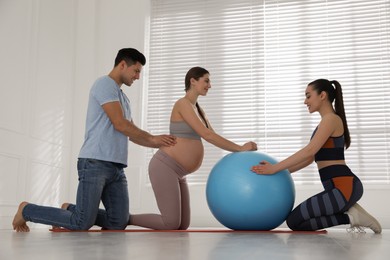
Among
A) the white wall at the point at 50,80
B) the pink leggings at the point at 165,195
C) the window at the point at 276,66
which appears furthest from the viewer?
the window at the point at 276,66

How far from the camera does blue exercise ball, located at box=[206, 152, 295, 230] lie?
2859 mm

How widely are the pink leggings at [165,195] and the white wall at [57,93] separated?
5.52ft

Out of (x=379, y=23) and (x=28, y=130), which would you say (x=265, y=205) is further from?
(x=379, y=23)

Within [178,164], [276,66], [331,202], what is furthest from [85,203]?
[276,66]

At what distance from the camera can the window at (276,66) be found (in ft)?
17.3

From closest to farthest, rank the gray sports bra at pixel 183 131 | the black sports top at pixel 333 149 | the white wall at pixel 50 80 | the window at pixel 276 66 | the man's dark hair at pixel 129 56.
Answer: the black sports top at pixel 333 149 → the man's dark hair at pixel 129 56 → the gray sports bra at pixel 183 131 → the white wall at pixel 50 80 → the window at pixel 276 66

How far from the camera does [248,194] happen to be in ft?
9.36

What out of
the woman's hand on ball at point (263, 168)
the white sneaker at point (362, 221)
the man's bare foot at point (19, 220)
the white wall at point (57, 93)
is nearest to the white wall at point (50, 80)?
the white wall at point (57, 93)

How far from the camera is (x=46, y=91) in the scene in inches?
198

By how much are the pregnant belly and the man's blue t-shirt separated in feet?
1.28

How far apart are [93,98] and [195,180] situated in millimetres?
2756

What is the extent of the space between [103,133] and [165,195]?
65 centimetres

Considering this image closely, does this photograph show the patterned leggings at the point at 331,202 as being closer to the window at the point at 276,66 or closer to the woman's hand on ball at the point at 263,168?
the woman's hand on ball at the point at 263,168

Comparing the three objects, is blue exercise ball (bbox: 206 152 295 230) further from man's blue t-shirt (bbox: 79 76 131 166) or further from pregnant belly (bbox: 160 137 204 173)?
man's blue t-shirt (bbox: 79 76 131 166)
